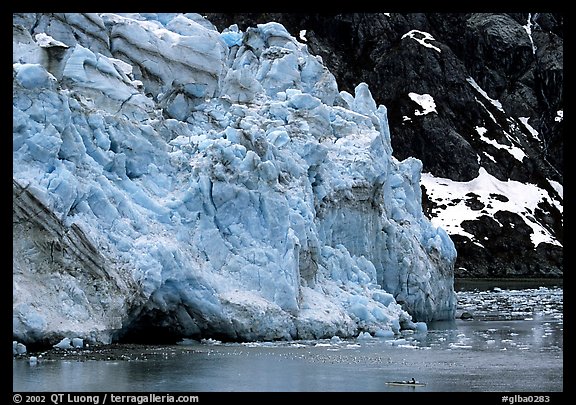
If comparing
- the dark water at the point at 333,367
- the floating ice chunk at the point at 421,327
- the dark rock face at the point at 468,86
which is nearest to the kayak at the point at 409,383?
the dark water at the point at 333,367

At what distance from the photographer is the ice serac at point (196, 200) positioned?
64.5 ft

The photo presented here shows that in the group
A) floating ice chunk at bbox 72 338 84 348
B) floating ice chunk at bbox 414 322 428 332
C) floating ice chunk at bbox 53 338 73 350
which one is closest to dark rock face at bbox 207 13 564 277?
floating ice chunk at bbox 414 322 428 332

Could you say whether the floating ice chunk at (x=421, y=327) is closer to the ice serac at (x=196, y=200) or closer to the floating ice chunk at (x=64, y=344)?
the ice serac at (x=196, y=200)

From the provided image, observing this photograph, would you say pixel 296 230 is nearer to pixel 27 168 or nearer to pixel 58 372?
pixel 27 168

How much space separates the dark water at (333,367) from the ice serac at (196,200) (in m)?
1.38

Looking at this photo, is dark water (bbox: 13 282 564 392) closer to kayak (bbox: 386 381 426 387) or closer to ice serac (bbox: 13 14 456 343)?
kayak (bbox: 386 381 426 387)

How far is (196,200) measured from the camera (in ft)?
76.6

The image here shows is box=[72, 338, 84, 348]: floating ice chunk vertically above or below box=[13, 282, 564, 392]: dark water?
above

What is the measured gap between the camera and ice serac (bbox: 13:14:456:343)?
19.7m

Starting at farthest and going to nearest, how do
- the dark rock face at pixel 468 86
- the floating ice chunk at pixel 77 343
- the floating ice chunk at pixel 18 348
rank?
the dark rock face at pixel 468 86 → the floating ice chunk at pixel 77 343 → the floating ice chunk at pixel 18 348

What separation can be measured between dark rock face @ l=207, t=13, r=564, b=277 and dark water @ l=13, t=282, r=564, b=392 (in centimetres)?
6337

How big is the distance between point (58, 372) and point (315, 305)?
31.9 feet
